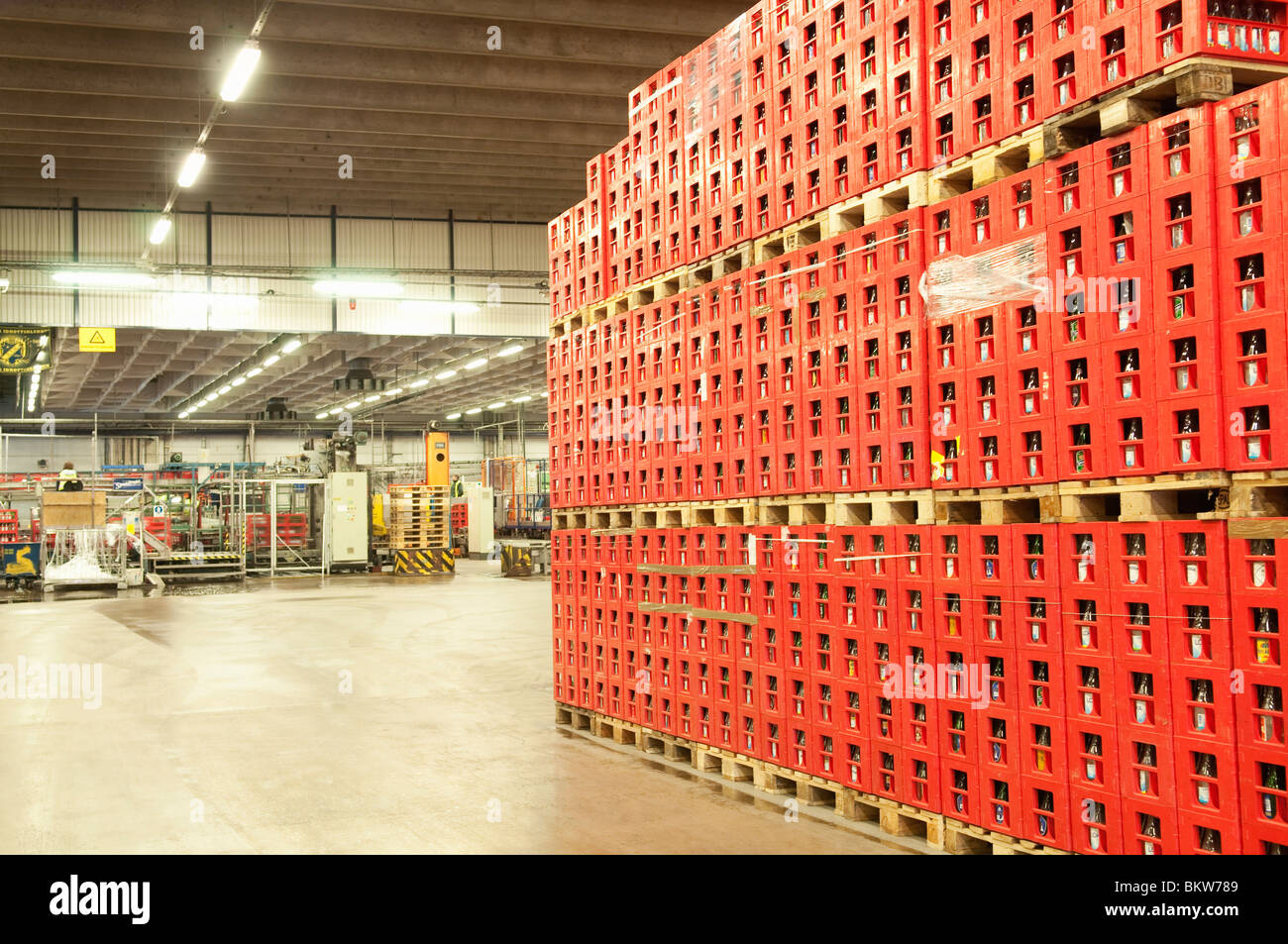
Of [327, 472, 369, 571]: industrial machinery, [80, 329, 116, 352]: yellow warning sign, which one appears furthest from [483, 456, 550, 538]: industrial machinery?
[80, 329, 116, 352]: yellow warning sign

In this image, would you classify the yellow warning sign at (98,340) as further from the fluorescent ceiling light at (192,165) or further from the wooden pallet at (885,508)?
the wooden pallet at (885,508)

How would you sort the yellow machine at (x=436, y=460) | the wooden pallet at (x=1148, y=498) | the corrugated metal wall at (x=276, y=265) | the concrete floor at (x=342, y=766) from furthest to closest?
the yellow machine at (x=436, y=460), the corrugated metal wall at (x=276, y=265), the concrete floor at (x=342, y=766), the wooden pallet at (x=1148, y=498)

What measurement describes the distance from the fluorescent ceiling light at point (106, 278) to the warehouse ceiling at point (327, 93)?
1509mm

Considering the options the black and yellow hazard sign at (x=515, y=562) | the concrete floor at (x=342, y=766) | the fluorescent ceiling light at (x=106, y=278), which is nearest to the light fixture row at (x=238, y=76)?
the fluorescent ceiling light at (x=106, y=278)

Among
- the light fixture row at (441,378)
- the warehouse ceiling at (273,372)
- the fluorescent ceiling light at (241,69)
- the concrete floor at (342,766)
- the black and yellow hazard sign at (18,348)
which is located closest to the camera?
the concrete floor at (342,766)

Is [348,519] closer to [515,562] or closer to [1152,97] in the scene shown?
[515,562]

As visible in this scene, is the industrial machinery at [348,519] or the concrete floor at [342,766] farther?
the industrial machinery at [348,519]

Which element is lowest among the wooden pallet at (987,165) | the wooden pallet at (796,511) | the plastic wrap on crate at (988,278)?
the wooden pallet at (796,511)

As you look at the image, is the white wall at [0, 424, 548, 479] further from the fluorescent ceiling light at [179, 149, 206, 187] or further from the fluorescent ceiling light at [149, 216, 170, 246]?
the fluorescent ceiling light at [179, 149, 206, 187]

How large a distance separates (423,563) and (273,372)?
889cm

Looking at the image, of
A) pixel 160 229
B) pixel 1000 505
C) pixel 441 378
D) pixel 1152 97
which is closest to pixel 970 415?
pixel 1000 505

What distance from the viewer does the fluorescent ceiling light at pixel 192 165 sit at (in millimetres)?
14727

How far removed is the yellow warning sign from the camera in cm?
2033

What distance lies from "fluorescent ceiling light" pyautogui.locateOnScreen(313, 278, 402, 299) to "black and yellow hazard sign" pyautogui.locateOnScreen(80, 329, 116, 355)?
4.10 m
